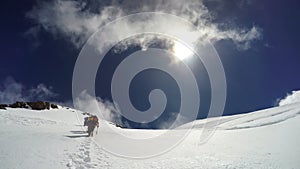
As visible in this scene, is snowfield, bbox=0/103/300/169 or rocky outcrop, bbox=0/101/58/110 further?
rocky outcrop, bbox=0/101/58/110

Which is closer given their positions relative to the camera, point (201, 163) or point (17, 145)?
point (201, 163)

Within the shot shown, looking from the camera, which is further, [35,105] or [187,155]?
[35,105]

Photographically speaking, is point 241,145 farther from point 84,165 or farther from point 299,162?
point 84,165

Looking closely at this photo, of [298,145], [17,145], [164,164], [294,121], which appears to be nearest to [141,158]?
[164,164]

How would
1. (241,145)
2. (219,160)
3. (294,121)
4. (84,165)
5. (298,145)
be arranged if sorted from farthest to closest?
(294,121) → (241,145) → (298,145) → (219,160) → (84,165)

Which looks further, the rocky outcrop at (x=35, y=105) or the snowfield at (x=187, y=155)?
the rocky outcrop at (x=35, y=105)

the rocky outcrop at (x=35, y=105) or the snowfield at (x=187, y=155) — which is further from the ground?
the rocky outcrop at (x=35, y=105)

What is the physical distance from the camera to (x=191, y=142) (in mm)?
20625

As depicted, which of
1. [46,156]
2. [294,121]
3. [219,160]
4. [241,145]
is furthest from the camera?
[294,121]

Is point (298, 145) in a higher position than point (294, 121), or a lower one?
lower

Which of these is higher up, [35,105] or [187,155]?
[35,105]

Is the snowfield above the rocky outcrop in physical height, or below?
below

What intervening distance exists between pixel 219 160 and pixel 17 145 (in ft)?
34.9

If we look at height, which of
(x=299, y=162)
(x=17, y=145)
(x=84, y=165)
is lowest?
(x=299, y=162)
